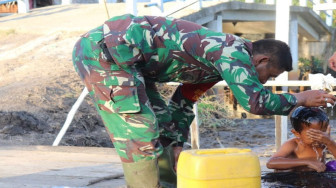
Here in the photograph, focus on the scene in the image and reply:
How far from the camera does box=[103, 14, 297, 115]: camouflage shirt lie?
334 cm

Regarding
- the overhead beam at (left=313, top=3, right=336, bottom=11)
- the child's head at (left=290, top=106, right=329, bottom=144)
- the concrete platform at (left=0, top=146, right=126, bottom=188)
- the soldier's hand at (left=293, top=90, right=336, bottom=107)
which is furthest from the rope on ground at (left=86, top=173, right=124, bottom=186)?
the overhead beam at (left=313, top=3, right=336, bottom=11)

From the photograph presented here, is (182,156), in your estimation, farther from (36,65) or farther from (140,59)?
(36,65)

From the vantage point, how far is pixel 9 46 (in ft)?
41.1

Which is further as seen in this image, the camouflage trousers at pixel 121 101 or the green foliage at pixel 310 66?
the green foliage at pixel 310 66

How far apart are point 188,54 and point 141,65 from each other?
0.97ft

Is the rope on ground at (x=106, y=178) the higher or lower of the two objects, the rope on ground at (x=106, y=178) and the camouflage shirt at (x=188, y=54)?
the lower

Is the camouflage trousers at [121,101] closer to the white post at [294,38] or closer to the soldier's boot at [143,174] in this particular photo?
the soldier's boot at [143,174]

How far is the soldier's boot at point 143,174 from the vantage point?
11.9 feet

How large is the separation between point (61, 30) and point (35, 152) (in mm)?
6946

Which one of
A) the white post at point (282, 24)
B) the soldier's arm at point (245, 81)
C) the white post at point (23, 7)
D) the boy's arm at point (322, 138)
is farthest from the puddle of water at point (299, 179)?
the white post at point (23, 7)

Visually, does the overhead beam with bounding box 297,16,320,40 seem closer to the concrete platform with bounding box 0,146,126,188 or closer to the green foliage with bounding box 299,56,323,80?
the green foliage with bounding box 299,56,323,80

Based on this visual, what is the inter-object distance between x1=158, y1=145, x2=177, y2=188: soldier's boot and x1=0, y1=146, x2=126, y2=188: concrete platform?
36 cm

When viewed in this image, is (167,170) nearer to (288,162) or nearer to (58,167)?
(288,162)

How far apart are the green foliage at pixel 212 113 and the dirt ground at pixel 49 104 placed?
0.10 m
